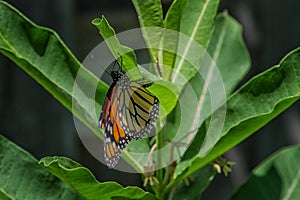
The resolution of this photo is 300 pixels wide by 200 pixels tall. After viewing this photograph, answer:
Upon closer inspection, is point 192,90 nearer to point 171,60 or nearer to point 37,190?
point 171,60

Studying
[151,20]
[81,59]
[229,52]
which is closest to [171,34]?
[151,20]

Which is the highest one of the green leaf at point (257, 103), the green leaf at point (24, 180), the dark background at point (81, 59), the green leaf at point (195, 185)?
the green leaf at point (24, 180)

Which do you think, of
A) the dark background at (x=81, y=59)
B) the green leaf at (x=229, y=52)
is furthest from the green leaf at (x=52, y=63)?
the dark background at (x=81, y=59)

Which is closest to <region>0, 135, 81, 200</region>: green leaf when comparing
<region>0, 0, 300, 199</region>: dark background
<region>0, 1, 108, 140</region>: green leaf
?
<region>0, 1, 108, 140</region>: green leaf

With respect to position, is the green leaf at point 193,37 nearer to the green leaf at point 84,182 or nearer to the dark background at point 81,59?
the green leaf at point 84,182

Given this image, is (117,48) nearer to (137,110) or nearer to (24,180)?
(137,110)
